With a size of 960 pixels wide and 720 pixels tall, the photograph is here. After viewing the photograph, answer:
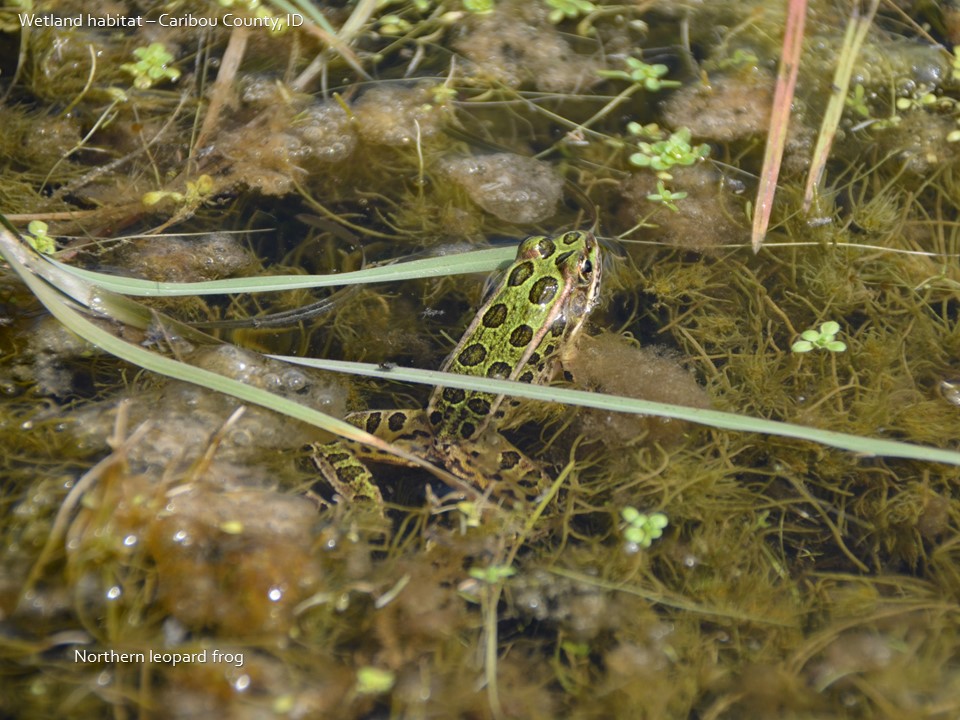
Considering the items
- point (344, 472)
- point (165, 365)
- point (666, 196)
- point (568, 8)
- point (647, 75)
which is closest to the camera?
point (165, 365)

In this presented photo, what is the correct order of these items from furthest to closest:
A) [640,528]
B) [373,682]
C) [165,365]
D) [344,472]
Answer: [344,472]
[640,528]
[165,365]
[373,682]

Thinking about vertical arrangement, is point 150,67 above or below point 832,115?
above

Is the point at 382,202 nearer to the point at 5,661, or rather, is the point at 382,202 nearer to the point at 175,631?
the point at 175,631

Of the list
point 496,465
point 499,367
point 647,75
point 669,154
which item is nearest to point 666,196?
point 669,154

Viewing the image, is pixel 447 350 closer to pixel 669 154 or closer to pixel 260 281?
pixel 260 281

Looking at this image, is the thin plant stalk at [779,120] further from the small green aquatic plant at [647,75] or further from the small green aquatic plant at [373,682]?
the small green aquatic plant at [373,682]

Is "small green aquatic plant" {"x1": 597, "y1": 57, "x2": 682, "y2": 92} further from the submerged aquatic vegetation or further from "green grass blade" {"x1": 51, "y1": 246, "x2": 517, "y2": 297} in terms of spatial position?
"green grass blade" {"x1": 51, "y1": 246, "x2": 517, "y2": 297}

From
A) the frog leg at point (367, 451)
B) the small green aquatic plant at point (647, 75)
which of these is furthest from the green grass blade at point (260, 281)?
the small green aquatic plant at point (647, 75)
